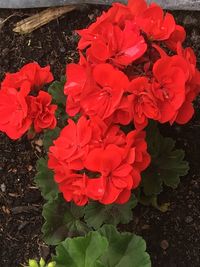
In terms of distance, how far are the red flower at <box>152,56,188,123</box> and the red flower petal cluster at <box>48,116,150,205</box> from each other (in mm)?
122

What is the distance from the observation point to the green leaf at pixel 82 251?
1.97m

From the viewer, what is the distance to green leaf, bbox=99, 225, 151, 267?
217cm

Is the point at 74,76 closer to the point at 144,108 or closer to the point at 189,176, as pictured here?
the point at 144,108

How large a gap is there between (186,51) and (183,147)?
2.04ft

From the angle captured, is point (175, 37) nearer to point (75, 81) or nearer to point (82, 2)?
point (75, 81)

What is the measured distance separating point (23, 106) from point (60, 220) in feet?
1.84

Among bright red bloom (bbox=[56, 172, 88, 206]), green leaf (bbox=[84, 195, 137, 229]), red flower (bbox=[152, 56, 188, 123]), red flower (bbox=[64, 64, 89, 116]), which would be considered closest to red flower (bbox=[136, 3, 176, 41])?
red flower (bbox=[152, 56, 188, 123])

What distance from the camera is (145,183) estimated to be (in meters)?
2.36

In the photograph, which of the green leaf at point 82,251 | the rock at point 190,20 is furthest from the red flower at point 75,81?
the rock at point 190,20

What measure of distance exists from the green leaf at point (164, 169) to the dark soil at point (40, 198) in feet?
0.60

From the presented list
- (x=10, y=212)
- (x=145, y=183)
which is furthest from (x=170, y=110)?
(x=10, y=212)

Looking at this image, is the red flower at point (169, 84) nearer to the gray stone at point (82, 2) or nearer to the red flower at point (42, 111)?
the red flower at point (42, 111)

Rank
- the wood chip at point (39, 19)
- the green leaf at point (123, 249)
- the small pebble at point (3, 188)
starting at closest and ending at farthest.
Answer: the green leaf at point (123, 249) → the small pebble at point (3, 188) → the wood chip at point (39, 19)

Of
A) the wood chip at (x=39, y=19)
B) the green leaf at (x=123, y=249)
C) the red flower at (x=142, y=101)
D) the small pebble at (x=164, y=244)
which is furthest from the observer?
the wood chip at (x=39, y=19)
